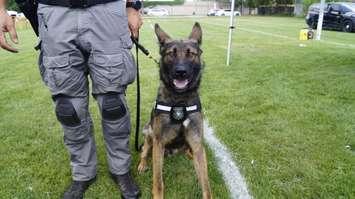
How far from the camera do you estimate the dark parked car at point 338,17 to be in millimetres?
23359

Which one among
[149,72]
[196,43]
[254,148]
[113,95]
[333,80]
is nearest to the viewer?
[113,95]

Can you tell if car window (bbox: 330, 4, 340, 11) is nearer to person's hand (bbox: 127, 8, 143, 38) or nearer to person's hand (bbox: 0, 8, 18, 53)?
person's hand (bbox: 127, 8, 143, 38)

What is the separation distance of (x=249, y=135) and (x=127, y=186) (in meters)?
1.87

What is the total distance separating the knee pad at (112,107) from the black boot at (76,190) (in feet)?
2.18

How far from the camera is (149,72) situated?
353 inches

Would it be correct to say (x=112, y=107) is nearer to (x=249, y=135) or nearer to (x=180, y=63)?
(x=180, y=63)

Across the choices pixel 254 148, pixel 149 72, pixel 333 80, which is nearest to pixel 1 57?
pixel 149 72

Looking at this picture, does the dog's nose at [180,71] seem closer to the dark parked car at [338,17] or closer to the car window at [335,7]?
the dark parked car at [338,17]

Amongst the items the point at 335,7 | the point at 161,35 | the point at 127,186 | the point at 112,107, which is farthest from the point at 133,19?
the point at 335,7

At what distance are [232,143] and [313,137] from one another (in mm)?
958

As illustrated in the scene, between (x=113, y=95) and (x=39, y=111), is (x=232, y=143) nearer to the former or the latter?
(x=113, y=95)

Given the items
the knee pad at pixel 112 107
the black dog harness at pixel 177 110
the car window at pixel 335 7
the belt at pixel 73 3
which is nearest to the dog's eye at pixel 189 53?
the black dog harness at pixel 177 110

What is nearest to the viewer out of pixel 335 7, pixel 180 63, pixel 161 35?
pixel 180 63

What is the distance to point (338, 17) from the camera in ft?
80.0
